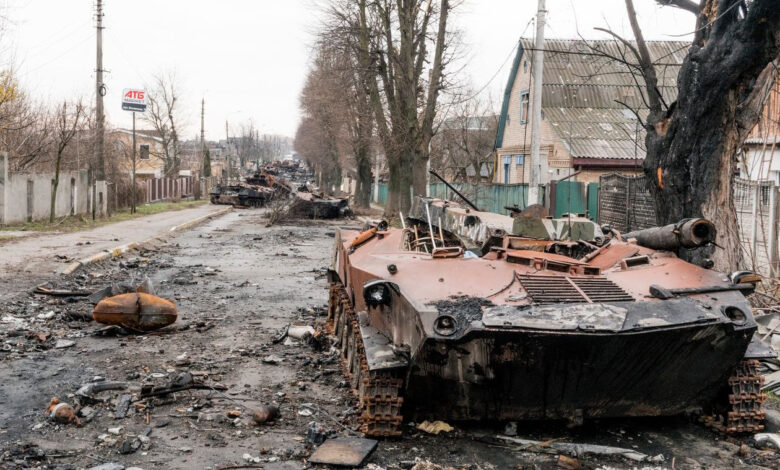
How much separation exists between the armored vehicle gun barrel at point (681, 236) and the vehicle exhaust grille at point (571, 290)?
0.78 m

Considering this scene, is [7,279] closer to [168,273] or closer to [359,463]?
[168,273]

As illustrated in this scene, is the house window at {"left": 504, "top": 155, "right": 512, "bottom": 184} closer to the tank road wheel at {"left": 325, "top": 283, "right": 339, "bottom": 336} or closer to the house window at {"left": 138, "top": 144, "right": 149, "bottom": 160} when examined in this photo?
the tank road wheel at {"left": 325, "top": 283, "right": 339, "bottom": 336}

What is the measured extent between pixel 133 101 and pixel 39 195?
11976mm

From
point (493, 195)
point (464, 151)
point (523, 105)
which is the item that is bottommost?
point (493, 195)

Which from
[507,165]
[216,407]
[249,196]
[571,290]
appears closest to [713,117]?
[571,290]

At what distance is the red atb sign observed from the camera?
35.1 m

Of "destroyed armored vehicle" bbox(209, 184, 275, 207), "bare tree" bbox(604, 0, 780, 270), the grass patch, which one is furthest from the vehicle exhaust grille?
"destroyed armored vehicle" bbox(209, 184, 275, 207)

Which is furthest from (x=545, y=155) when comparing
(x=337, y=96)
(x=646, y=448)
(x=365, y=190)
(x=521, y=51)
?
(x=646, y=448)

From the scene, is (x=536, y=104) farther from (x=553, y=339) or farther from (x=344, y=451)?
(x=344, y=451)

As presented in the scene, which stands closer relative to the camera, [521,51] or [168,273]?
[168,273]

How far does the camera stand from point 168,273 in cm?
1477

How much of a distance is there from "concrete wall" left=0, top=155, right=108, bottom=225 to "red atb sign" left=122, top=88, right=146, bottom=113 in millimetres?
6227

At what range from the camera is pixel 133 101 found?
35438mm

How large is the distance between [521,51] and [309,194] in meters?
10.4
